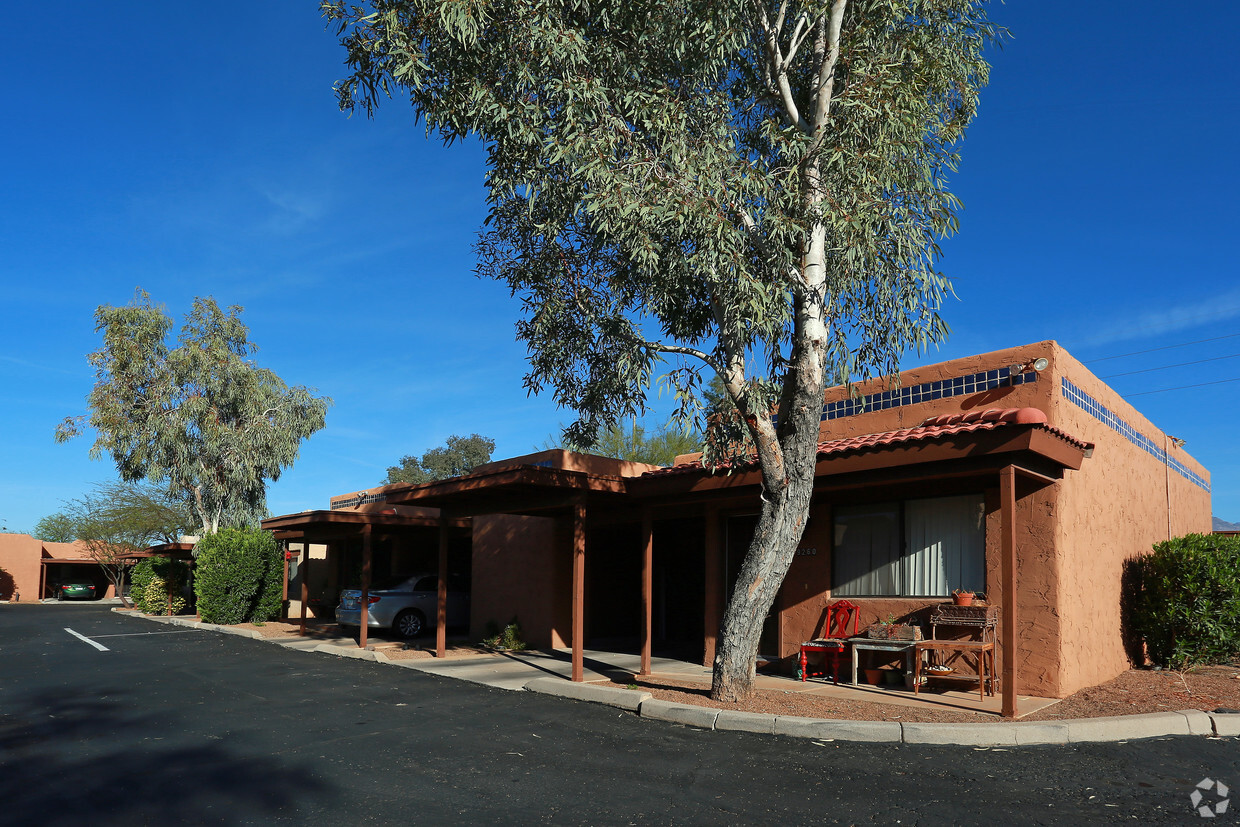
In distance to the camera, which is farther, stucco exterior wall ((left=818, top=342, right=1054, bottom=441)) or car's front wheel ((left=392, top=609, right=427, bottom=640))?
car's front wheel ((left=392, top=609, right=427, bottom=640))

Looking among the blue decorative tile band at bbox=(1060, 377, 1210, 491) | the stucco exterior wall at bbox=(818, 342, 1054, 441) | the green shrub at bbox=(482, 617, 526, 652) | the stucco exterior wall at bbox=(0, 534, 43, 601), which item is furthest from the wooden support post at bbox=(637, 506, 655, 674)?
the stucco exterior wall at bbox=(0, 534, 43, 601)

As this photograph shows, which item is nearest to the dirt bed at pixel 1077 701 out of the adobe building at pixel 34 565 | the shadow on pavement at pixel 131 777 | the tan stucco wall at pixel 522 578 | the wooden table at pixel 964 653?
the wooden table at pixel 964 653

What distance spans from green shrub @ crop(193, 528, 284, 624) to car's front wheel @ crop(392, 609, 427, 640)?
7.14 m

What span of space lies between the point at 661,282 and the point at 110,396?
88.3 feet

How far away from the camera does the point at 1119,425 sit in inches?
498

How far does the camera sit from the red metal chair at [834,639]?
433 inches

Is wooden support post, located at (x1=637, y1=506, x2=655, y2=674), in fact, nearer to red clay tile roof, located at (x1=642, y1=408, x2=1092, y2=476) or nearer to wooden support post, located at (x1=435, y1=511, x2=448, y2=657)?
red clay tile roof, located at (x1=642, y1=408, x2=1092, y2=476)

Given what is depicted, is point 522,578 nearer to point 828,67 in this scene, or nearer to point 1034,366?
point 1034,366

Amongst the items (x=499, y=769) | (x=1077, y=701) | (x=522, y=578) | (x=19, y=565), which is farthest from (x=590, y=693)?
(x=19, y=565)

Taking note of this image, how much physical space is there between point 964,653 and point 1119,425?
4763 millimetres

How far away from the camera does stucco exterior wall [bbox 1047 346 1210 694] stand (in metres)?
10.1

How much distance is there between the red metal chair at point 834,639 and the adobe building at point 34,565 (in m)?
44.4

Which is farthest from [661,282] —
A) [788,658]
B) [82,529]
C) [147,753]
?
[82,529]

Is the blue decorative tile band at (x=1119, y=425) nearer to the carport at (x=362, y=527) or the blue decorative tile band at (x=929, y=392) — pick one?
the blue decorative tile band at (x=929, y=392)
